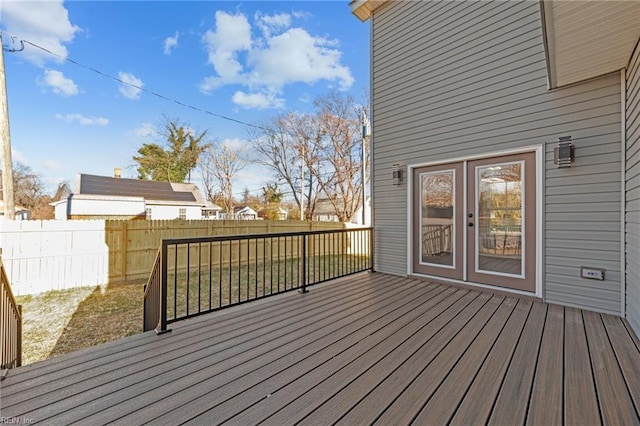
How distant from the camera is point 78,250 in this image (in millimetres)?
5398

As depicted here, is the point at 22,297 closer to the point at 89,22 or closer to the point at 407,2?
the point at 89,22

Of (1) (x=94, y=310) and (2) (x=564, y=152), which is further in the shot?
(1) (x=94, y=310)

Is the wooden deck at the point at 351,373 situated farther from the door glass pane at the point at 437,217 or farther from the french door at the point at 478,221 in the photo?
the door glass pane at the point at 437,217

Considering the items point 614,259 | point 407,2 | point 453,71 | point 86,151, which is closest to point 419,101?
point 453,71

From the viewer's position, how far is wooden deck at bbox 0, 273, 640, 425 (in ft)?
4.43

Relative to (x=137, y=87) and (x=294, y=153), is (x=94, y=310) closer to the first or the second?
(x=137, y=87)

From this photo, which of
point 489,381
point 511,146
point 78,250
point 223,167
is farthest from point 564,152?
point 223,167

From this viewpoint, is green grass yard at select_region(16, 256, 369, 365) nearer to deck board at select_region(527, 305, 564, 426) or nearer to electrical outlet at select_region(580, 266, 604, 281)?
deck board at select_region(527, 305, 564, 426)

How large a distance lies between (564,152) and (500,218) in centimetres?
96

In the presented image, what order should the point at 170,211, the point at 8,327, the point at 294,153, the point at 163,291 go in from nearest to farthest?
the point at 8,327 < the point at 163,291 < the point at 294,153 < the point at 170,211

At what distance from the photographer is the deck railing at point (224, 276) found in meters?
2.48

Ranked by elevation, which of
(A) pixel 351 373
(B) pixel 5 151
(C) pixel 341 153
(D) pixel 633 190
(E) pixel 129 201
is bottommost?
(A) pixel 351 373

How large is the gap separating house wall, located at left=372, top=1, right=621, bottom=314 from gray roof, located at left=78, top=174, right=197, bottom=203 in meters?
13.9

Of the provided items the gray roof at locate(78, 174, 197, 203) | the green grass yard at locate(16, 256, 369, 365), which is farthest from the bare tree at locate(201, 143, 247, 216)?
the green grass yard at locate(16, 256, 369, 365)
